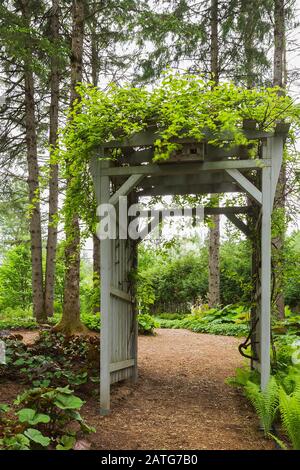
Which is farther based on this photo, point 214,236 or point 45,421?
point 214,236

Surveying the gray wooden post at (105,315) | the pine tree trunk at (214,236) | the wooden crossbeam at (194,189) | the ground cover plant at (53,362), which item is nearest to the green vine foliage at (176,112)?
the gray wooden post at (105,315)

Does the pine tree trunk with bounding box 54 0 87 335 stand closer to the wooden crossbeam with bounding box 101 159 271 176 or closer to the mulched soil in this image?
the mulched soil

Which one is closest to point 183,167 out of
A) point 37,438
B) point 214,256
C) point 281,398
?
point 281,398

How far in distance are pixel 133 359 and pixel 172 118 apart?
3189 mm

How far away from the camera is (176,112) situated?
4.17 metres

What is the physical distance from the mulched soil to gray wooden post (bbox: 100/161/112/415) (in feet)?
0.69

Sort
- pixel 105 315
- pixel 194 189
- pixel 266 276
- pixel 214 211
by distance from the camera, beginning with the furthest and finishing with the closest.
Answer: pixel 214 211
pixel 194 189
pixel 105 315
pixel 266 276

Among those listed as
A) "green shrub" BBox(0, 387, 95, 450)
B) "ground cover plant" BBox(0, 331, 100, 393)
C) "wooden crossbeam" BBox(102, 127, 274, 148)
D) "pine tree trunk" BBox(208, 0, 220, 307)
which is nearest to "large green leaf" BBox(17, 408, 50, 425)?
"green shrub" BBox(0, 387, 95, 450)

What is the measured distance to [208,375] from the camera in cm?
637

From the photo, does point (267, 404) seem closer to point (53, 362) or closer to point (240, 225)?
point (240, 225)

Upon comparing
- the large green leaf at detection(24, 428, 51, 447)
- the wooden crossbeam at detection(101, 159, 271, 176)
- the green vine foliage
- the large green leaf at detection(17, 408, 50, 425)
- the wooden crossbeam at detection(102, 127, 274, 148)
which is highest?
the green vine foliage

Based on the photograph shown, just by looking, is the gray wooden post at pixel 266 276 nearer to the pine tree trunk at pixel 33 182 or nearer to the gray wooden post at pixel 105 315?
the gray wooden post at pixel 105 315

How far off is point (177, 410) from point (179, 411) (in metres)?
0.04

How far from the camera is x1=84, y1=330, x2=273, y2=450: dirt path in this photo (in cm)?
379
